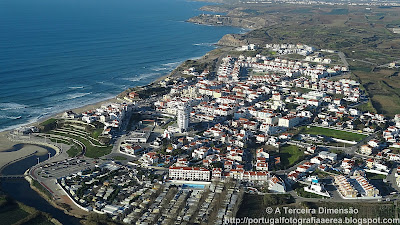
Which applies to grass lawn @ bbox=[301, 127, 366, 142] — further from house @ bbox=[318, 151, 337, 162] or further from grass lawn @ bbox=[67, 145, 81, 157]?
grass lawn @ bbox=[67, 145, 81, 157]

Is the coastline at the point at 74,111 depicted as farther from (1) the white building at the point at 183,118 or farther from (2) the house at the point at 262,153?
(2) the house at the point at 262,153

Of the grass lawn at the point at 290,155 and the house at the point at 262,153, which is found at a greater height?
the house at the point at 262,153

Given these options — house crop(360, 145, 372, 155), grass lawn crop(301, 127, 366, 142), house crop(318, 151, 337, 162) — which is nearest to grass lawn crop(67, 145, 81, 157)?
house crop(318, 151, 337, 162)

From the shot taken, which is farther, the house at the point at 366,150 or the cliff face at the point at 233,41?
the cliff face at the point at 233,41

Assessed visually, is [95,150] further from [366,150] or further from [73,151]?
[366,150]

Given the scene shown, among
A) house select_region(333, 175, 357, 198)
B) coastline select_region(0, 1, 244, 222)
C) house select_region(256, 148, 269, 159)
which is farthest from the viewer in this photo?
house select_region(256, 148, 269, 159)

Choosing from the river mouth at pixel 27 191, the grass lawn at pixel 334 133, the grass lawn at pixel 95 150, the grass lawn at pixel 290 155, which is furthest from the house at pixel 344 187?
the grass lawn at pixel 95 150

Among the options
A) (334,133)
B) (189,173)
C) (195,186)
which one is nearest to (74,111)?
(189,173)
